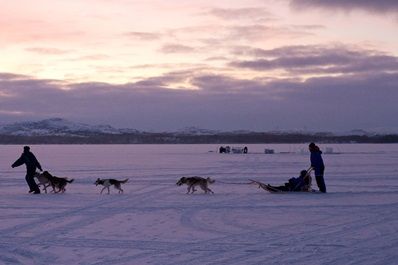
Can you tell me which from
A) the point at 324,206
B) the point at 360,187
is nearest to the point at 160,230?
the point at 324,206

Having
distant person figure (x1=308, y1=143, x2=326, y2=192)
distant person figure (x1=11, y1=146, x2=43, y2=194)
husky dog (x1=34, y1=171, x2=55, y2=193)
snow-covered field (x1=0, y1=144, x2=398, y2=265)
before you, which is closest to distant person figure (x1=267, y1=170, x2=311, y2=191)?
distant person figure (x1=308, y1=143, x2=326, y2=192)

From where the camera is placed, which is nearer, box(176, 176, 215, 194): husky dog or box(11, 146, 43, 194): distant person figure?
box(176, 176, 215, 194): husky dog

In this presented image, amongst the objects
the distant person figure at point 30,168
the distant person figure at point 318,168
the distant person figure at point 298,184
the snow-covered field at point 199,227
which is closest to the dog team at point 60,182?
the distant person figure at point 30,168

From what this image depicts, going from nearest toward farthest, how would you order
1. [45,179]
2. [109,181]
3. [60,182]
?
[109,181] < [60,182] < [45,179]

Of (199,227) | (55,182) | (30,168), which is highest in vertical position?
(30,168)

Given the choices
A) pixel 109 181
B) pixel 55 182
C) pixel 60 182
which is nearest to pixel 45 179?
pixel 55 182

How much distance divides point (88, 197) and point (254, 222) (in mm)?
5907

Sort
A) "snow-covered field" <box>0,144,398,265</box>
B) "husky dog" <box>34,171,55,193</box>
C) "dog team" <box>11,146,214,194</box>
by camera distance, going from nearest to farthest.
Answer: "snow-covered field" <box>0,144,398,265</box>
"dog team" <box>11,146,214,194</box>
"husky dog" <box>34,171,55,193</box>

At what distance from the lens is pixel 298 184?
16.3m

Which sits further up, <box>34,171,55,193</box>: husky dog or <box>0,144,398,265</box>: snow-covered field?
<box>34,171,55,193</box>: husky dog

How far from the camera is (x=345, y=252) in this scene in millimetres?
7547

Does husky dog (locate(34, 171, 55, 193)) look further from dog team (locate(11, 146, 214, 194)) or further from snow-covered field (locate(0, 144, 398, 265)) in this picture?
snow-covered field (locate(0, 144, 398, 265))

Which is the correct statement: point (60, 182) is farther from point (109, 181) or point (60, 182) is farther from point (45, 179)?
point (109, 181)

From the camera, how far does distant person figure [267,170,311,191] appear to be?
16.2 meters
